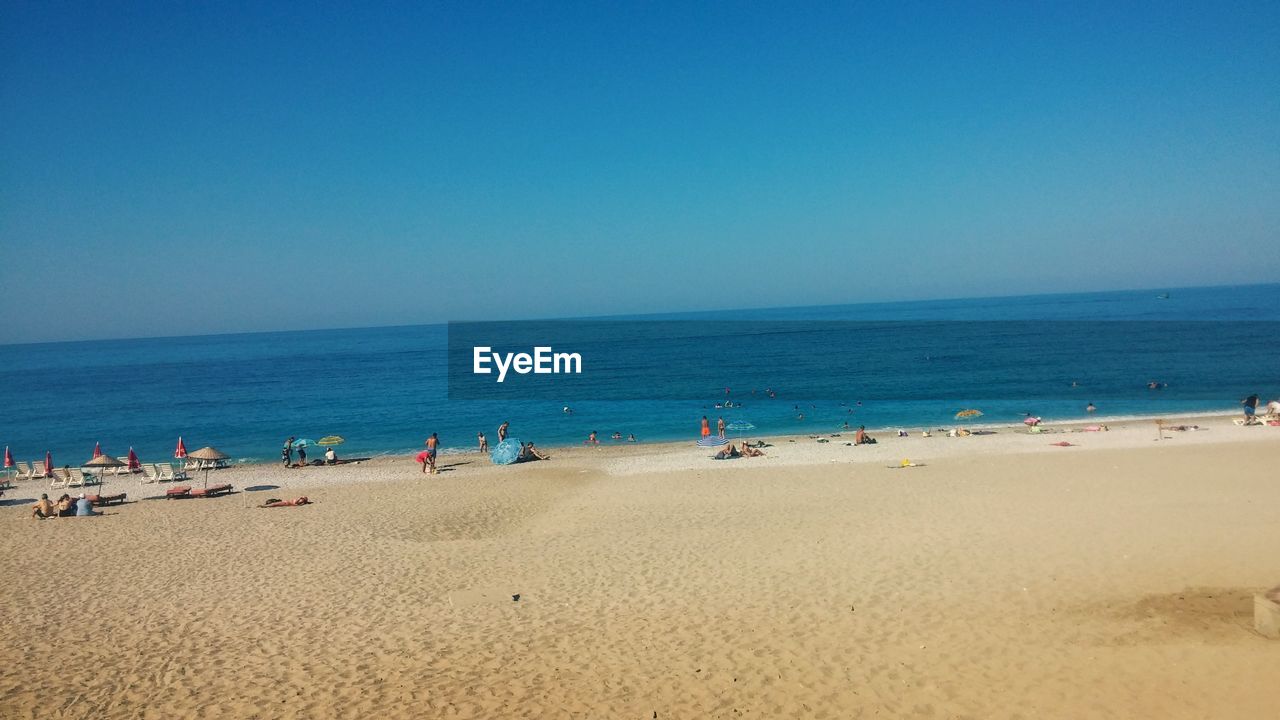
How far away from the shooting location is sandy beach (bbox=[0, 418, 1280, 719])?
829 cm

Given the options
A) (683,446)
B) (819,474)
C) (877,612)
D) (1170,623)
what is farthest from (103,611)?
(683,446)

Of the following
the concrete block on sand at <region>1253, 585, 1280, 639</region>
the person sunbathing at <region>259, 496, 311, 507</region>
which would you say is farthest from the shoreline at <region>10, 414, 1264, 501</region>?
the concrete block on sand at <region>1253, 585, 1280, 639</region>

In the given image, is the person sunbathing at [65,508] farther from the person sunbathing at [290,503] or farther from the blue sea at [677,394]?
the blue sea at [677,394]

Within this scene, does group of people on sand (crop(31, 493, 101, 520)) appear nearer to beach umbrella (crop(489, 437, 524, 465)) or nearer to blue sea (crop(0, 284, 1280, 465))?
beach umbrella (crop(489, 437, 524, 465))

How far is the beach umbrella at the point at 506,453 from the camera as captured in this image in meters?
28.3

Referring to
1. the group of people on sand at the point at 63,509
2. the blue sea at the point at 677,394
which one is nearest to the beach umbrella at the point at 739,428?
the blue sea at the point at 677,394

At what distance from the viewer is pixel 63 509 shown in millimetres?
18859

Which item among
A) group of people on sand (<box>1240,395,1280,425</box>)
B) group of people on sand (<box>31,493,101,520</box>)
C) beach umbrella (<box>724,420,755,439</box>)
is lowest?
beach umbrella (<box>724,420,755,439</box>)

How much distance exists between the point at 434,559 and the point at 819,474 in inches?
508

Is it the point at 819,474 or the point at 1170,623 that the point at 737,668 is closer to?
the point at 1170,623

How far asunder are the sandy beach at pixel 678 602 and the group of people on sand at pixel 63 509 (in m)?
0.60

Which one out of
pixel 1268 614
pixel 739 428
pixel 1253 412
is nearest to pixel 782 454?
pixel 739 428

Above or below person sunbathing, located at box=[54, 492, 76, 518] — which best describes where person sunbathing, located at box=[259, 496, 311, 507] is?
below

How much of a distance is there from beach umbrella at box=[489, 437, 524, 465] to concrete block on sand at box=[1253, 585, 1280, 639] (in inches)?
928
